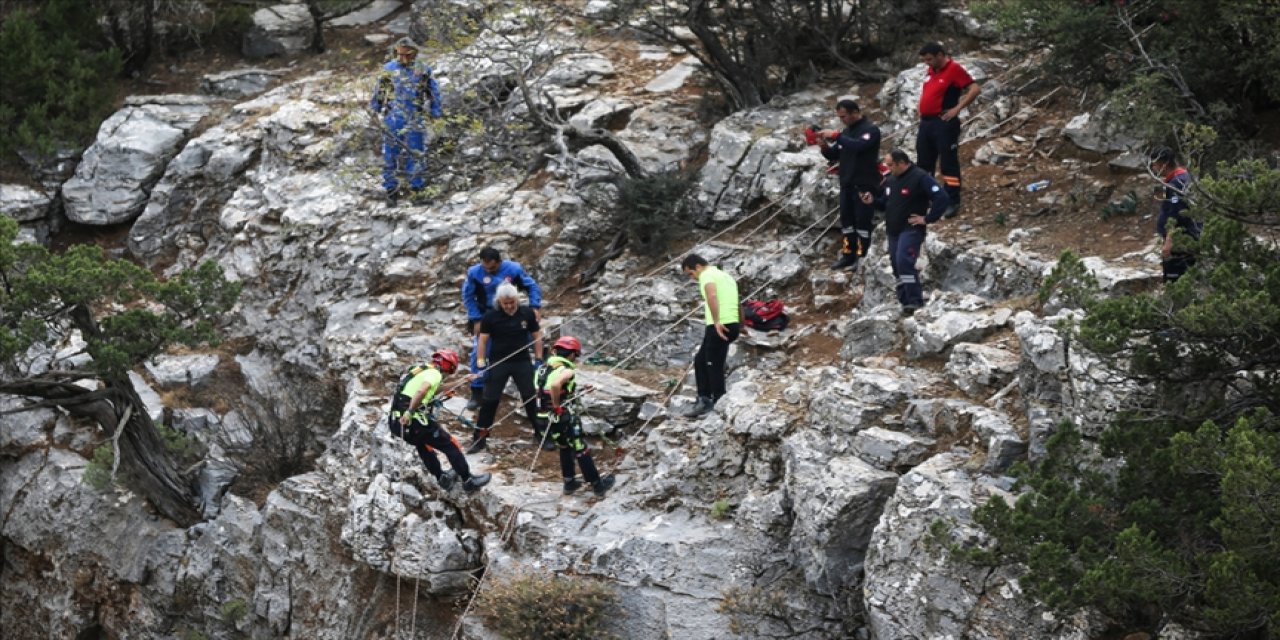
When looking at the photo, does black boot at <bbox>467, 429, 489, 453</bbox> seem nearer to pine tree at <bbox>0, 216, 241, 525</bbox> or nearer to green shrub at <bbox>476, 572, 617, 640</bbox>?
green shrub at <bbox>476, 572, 617, 640</bbox>

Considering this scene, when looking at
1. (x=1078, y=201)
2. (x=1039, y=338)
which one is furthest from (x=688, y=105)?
(x=1039, y=338)

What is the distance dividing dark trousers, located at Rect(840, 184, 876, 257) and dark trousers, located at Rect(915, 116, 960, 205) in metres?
0.77

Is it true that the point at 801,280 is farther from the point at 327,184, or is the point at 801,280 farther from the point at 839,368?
the point at 327,184

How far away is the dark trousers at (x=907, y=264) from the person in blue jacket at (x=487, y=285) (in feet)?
11.2

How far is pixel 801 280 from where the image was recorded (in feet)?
48.5

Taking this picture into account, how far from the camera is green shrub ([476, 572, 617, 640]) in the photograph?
1109cm

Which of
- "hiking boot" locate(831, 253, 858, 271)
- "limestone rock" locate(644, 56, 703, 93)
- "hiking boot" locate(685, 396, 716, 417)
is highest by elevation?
"hiking boot" locate(831, 253, 858, 271)

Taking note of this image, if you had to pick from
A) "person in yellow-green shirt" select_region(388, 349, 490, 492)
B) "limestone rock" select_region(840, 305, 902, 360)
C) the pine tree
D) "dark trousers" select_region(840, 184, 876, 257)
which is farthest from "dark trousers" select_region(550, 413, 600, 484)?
the pine tree

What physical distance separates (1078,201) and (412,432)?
275 inches

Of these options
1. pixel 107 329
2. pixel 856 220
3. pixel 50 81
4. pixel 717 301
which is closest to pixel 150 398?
pixel 107 329

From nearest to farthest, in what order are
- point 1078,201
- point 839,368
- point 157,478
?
point 839,368
point 1078,201
point 157,478

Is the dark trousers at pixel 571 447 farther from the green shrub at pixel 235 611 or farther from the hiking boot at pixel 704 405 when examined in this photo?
the green shrub at pixel 235 611

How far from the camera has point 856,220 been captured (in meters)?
14.0

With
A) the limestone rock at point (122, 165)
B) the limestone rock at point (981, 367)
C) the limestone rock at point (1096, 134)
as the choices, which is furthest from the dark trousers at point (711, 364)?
the limestone rock at point (122, 165)
